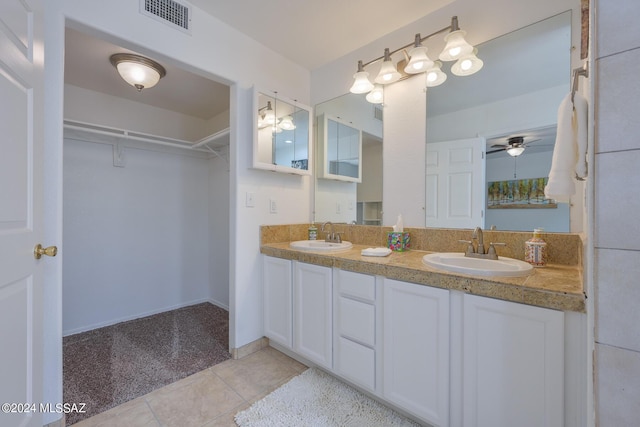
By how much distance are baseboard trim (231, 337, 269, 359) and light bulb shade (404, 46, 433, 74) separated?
2309mm

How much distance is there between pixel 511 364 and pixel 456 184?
1.07 metres

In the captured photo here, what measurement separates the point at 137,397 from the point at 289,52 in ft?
8.87

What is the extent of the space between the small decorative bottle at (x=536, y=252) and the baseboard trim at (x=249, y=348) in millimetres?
1931

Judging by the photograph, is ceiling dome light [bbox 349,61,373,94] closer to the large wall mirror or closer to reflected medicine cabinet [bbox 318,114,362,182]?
reflected medicine cabinet [bbox 318,114,362,182]

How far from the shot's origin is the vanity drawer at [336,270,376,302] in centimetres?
144

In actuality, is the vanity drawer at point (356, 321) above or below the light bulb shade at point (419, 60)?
below

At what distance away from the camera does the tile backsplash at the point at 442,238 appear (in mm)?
1324

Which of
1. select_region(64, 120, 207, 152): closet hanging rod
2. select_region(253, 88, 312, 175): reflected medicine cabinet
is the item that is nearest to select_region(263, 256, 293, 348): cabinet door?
select_region(253, 88, 312, 175): reflected medicine cabinet

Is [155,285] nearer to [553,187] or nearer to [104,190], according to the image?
[104,190]

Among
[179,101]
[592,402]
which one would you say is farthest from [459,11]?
[179,101]

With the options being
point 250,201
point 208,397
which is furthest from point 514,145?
point 208,397

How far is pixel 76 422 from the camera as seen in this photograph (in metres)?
1.38

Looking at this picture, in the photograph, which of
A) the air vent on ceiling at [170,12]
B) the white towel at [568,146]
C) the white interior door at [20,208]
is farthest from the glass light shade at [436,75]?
the white interior door at [20,208]

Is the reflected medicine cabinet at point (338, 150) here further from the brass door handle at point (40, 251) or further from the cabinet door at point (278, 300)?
the brass door handle at point (40, 251)
